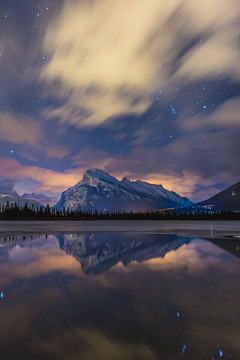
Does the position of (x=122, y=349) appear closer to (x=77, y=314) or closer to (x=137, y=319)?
(x=137, y=319)

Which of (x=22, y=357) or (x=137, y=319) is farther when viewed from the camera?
(x=137, y=319)

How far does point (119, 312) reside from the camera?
350 inches

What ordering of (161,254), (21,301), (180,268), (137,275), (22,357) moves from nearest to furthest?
(22,357) → (21,301) → (137,275) → (180,268) → (161,254)

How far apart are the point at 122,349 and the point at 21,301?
16.9 ft

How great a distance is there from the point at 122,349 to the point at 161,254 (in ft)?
52.5

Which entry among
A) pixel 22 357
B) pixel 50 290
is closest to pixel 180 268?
pixel 50 290

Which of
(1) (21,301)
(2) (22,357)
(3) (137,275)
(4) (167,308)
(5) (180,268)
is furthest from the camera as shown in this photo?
(5) (180,268)

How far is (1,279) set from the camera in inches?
519

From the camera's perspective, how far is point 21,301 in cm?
994

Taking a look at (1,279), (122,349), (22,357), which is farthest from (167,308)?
(1,279)

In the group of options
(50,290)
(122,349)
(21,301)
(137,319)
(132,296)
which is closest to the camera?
(122,349)

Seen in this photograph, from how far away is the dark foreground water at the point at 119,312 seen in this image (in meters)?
6.43

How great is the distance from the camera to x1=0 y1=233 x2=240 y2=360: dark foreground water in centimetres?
643

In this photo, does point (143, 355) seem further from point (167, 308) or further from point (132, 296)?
point (132, 296)
